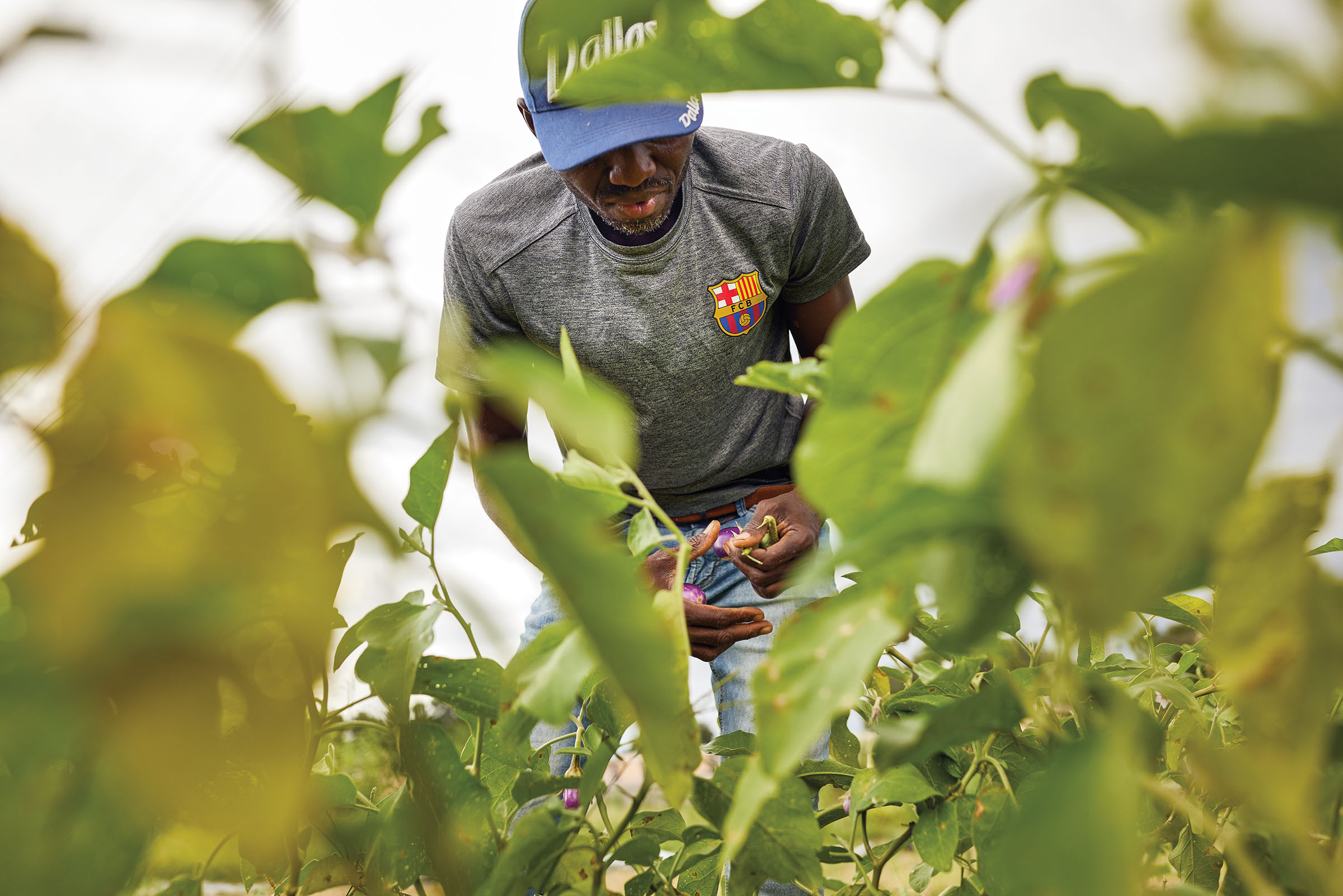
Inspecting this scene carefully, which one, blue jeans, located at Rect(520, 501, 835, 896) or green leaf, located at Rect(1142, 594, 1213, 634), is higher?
green leaf, located at Rect(1142, 594, 1213, 634)

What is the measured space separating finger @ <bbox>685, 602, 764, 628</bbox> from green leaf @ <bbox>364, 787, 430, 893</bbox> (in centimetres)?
29

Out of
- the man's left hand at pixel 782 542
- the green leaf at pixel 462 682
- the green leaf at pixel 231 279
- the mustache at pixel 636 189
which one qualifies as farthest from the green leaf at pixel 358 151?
the mustache at pixel 636 189

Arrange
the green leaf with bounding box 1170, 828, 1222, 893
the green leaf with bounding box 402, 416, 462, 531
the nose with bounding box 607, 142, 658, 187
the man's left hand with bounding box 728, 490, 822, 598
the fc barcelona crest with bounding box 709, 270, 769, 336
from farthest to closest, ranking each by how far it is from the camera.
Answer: the fc barcelona crest with bounding box 709, 270, 769, 336 → the nose with bounding box 607, 142, 658, 187 → the man's left hand with bounding box 728, 490, 822, 598 → the green leaf with bounding box 1170, 828, 1222, 893 → the green leaf with bounding box 402, 416, 462, 531

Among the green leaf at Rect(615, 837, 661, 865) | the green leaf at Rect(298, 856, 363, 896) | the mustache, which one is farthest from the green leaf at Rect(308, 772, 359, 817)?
the mustache

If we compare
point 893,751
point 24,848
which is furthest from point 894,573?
point 24,848

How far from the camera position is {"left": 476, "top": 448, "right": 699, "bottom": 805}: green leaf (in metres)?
0.18

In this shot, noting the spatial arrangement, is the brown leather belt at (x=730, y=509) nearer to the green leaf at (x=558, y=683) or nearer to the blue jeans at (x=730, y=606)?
the blue jeans at (x=730, y=606)

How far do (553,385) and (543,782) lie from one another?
0.21 m

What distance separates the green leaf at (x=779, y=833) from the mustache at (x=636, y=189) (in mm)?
1158

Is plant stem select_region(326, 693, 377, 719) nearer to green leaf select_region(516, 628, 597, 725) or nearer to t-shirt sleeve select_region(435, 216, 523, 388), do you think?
green leaf select_region(516, 628, 597, 725)

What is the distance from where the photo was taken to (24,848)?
17 cm

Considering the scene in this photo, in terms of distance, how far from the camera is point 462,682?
37 cm

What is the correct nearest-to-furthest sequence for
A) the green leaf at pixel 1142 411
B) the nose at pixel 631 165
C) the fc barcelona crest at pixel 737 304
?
the green leaf at pixel 1142 411, the nose at pixel 631 165, the fc barcelona crest at pixel 737 304

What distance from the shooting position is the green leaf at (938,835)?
428 millimetres
